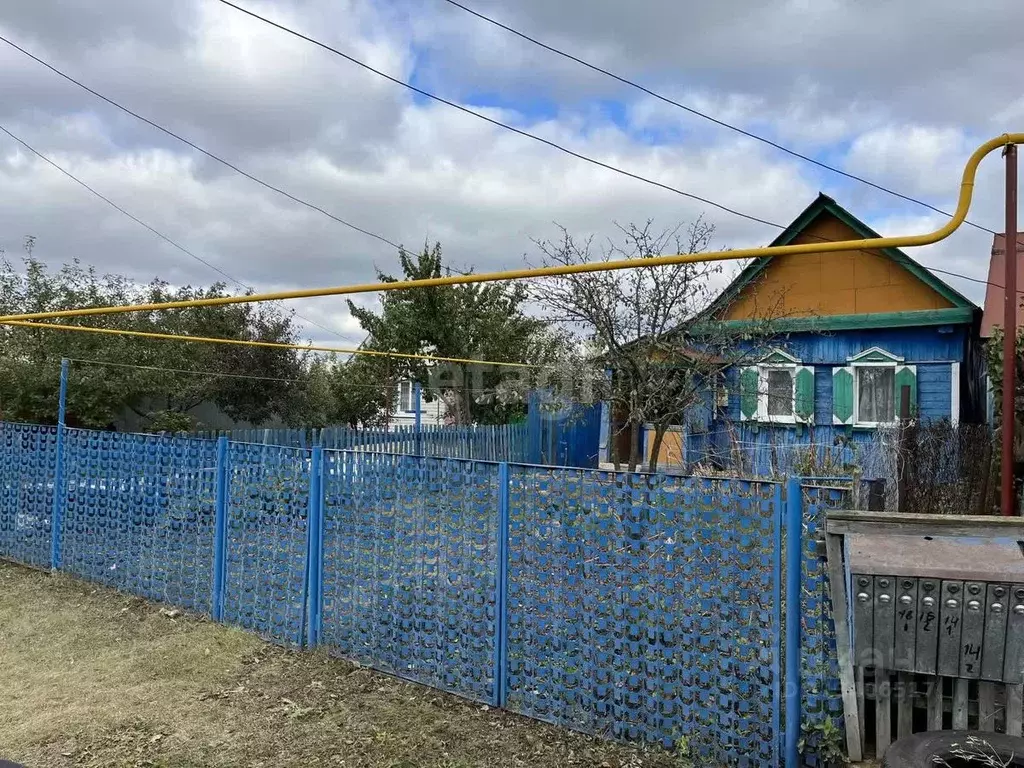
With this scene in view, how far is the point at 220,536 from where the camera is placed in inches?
229

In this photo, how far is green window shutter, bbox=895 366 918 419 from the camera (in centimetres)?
1183

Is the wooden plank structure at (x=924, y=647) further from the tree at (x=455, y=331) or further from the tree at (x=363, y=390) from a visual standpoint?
the tree at (x=363, y=390)

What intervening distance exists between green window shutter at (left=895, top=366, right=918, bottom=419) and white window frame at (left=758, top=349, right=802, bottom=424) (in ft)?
5.14

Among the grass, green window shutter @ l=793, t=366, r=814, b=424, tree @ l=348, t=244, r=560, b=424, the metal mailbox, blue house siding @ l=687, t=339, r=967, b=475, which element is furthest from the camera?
tree @ l=348, t=244, r=560, b=424

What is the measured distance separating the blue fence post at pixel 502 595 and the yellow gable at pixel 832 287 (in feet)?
29.3

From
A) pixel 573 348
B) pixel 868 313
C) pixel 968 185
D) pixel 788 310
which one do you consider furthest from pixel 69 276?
pixel 968 185

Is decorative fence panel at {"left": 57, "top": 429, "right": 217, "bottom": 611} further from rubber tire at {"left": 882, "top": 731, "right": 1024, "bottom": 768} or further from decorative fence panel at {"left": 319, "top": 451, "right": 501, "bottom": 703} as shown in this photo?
rubber tire at {"left": 882, "top": 731, "right": 1024, "bottom": 768}

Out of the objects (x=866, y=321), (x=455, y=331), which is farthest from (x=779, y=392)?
(x=455, y=331)

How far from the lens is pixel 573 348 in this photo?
40.5ft

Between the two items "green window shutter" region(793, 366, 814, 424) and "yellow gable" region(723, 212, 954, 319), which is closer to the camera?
"yellow gable" region(723, 212, 954, 319)

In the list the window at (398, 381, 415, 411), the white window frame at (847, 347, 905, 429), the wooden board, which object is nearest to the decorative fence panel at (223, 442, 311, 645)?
the wooden board

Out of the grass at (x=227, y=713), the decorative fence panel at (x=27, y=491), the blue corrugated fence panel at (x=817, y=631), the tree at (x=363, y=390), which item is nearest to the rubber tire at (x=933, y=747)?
the blue corrugated fence panel at (x=817, y=631)

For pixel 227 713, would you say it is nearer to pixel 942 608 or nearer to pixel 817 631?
pixel 817 631

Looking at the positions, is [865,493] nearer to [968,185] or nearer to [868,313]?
[968,185]
